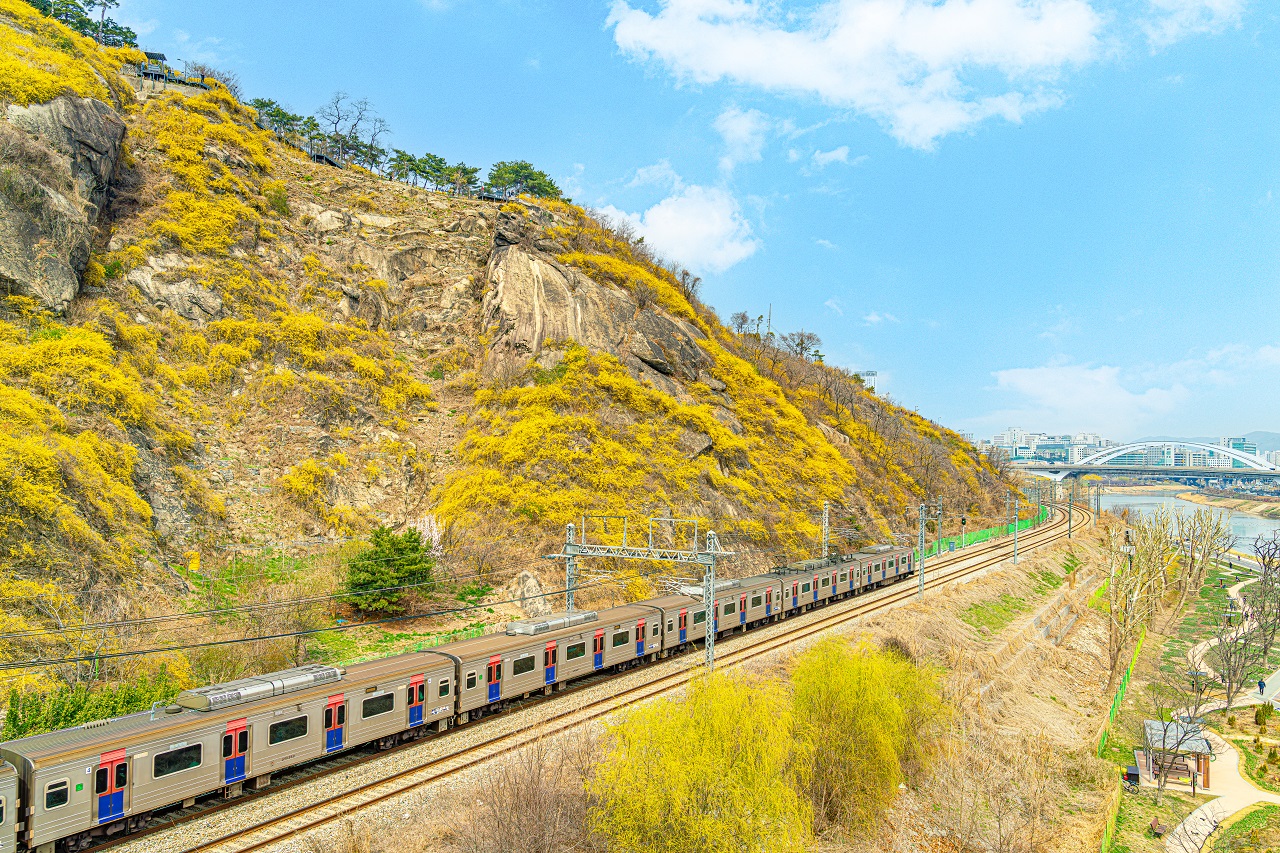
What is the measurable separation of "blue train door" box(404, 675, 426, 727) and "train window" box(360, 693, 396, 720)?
454 mm

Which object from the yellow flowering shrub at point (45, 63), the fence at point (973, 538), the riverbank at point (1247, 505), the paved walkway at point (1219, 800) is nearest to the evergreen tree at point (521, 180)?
the yellow flowering shrub at point (45, 63)

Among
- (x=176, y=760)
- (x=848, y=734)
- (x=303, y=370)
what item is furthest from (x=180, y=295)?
(x=848, y=734)

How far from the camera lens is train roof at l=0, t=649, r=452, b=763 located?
14453 millimetres

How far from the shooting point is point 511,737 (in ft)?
68.9

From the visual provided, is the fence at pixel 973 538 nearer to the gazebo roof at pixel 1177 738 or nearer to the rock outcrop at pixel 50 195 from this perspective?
the gazebo roof at pixel 1177 738

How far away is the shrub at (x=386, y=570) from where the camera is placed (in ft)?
103

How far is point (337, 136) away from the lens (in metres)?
82.9

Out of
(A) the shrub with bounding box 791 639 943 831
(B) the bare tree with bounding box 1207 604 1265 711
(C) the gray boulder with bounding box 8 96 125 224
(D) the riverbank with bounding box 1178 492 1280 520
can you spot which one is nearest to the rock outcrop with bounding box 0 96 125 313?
(C) the gray boulder with bounding box 8 96 125 224

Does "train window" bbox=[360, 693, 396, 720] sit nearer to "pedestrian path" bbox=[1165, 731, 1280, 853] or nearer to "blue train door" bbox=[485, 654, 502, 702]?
"blue train door" bbox=[485, 654, 502, 702]

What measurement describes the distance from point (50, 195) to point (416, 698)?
4023 cm

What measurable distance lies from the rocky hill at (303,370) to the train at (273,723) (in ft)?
32.1

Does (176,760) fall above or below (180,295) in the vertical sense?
below

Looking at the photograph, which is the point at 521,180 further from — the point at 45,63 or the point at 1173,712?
the point at 1173,712

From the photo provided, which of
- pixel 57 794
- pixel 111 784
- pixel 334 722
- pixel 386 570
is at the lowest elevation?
pixel 334 722
